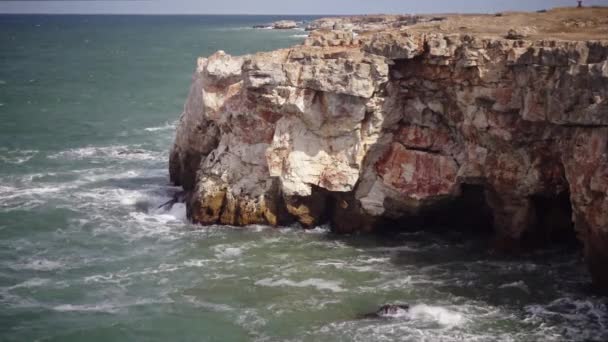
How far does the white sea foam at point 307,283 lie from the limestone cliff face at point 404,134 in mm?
6103

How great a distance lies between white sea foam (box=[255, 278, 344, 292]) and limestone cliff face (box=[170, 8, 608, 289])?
6103 millimetres

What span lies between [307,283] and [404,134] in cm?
961

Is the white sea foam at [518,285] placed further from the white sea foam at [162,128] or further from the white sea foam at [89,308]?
the white sea foam at [162,128]

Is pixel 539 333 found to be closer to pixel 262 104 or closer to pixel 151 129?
pixel 262 104

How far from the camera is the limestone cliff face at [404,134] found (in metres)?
29.7

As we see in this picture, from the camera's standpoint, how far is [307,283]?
31.7m

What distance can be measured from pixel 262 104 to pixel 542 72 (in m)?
14.2

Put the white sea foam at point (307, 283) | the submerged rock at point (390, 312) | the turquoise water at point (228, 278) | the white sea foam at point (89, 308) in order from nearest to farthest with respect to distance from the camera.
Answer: the turquoise water at point (228, 278), the submerged rock at point (390, 312), the white sea foam at point (89, 308), the white sea foam at point (307, 283)

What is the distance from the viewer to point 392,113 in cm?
3609

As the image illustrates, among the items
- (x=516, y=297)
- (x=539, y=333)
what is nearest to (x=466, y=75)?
(x=516, y=297)

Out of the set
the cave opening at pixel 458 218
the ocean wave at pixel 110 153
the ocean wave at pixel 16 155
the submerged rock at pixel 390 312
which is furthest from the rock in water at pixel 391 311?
the ocean wave at pixel 16 155

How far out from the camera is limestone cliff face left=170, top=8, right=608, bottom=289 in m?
29.7

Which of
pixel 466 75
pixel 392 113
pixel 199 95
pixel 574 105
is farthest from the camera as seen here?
pixel 199 95

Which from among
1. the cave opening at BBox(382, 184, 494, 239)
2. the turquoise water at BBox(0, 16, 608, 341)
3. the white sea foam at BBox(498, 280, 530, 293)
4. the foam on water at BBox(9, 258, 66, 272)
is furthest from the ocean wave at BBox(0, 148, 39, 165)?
the white sea foam at BBox(498, 280, 530, 293)
